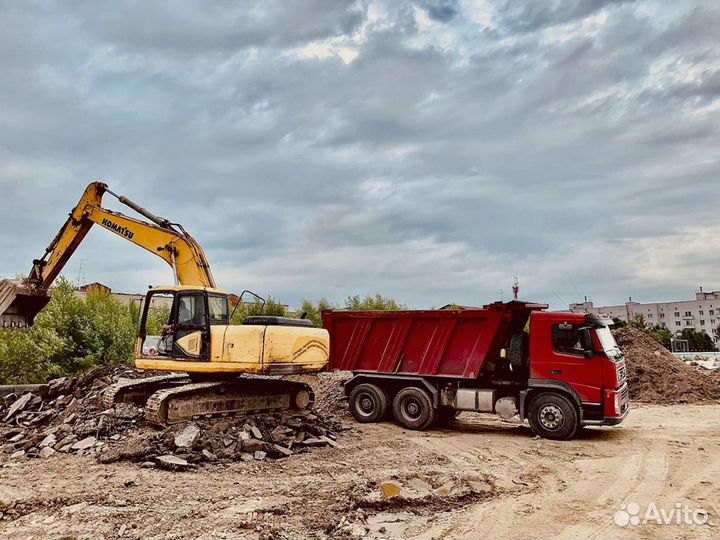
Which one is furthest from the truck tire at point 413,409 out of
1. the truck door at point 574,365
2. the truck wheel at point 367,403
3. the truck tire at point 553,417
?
the truck door at point 574,365

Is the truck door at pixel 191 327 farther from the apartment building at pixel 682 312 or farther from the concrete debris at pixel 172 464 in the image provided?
A: the apartment building at pixel 682 312

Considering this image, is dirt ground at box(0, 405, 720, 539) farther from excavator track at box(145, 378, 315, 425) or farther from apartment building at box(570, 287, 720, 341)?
apartment building at box(570, 287, 720, 341)

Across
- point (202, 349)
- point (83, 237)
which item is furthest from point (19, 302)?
point (202, 349)

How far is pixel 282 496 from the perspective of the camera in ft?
24.7

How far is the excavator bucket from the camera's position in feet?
46.0

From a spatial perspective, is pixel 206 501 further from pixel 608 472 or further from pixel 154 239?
pixel 154 239

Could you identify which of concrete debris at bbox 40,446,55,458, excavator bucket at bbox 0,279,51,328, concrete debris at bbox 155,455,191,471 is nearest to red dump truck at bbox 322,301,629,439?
concrete debris at bbox 155,455,191,471

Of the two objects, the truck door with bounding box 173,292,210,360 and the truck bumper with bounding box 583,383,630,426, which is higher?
the truck door with bounding box 173,292,210,360

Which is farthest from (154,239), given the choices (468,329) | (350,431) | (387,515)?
(387,515)

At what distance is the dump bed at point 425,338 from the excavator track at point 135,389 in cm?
385

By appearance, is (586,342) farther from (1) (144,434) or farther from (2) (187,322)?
(1) (144,434)

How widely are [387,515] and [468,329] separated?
22.0 feet

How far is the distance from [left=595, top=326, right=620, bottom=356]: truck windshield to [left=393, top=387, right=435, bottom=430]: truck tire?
12.3 feet

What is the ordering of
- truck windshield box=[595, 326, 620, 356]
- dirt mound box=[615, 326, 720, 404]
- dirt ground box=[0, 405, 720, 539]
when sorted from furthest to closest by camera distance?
dirt mound box=[615, 326, 720, 404], truck windshield box=[595, 326, 620, 356], dirt ground box=[0, 405, 720, 539]
